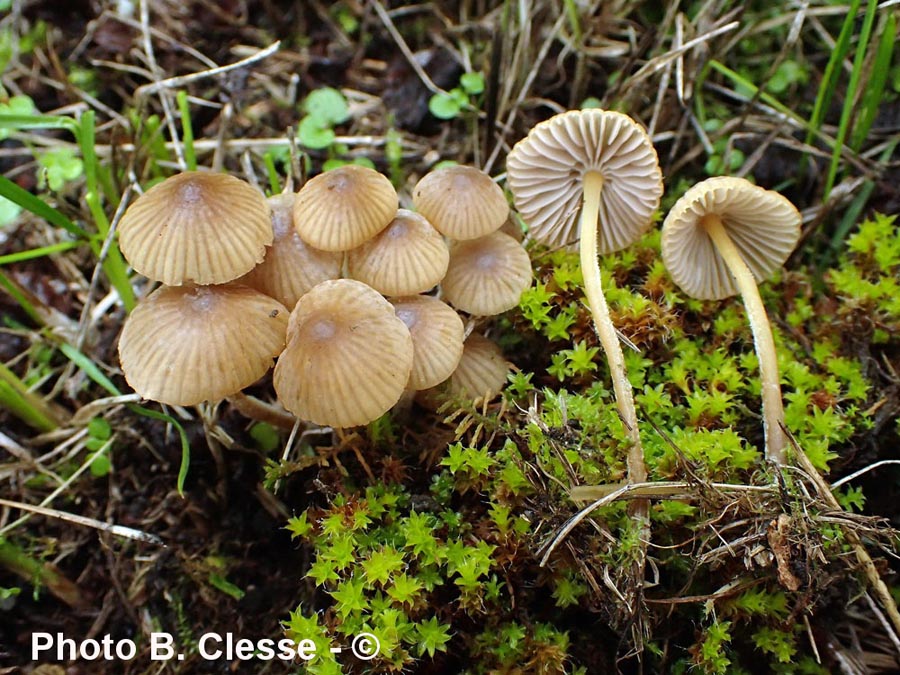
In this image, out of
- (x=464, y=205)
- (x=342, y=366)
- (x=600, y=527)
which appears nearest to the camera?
(x=342, y=366)

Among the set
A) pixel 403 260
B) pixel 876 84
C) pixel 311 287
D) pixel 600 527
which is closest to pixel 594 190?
pixel 403 260

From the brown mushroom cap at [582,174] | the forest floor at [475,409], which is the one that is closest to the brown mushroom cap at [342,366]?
the forest floor at [475,409]

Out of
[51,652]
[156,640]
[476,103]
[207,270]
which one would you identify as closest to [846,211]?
[476,103]

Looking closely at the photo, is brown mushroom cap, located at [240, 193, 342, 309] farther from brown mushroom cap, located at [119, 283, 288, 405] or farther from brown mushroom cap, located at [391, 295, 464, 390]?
brown mushroom cap, located at [391, 295, 464, 390]

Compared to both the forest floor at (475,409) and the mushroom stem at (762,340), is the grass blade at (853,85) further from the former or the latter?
the mushroom stem at (762,340)

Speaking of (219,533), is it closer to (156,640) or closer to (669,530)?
(156,640)

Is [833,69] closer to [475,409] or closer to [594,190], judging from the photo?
[594,190]
